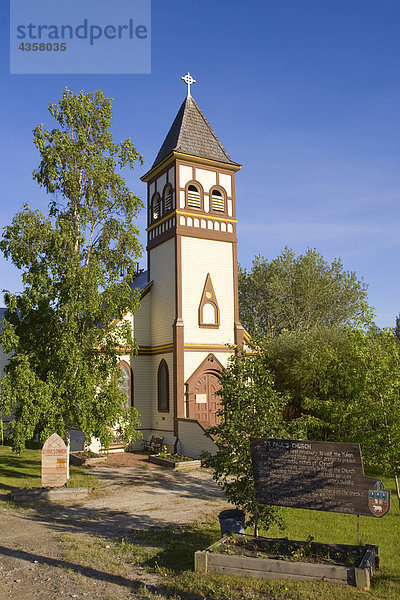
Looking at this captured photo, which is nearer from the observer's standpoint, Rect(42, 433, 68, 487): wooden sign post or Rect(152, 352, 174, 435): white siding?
Rect(42, 433, 68, 487): wooden sign post

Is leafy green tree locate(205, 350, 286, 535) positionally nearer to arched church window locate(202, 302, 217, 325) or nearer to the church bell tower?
the church bell tower

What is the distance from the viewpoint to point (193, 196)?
2747cm

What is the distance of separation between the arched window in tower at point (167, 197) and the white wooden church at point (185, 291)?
5 cm

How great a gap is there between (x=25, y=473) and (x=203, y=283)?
1265 cm

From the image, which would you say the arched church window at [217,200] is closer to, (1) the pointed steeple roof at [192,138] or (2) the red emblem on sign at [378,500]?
(1) the pointed steeple roof at [192,138]

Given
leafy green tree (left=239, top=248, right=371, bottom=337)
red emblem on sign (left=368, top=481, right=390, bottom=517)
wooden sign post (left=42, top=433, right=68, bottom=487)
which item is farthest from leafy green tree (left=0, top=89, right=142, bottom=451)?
leafy green tree (left=239, top=248, right=371, bottom=337)

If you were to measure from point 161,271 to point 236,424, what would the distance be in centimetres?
1770

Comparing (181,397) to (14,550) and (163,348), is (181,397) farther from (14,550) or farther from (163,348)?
(14,550)

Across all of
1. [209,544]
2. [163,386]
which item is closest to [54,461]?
[209,544]

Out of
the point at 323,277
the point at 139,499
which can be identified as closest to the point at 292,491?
the point at 139,499

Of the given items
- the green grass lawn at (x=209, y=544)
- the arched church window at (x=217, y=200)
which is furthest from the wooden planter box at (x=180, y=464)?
the arched church window at (x=217, y=200)

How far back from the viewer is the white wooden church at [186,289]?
2595 centimetres

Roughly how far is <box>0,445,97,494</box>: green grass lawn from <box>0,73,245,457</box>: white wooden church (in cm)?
290

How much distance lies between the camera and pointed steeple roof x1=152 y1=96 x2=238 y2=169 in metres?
28.0
